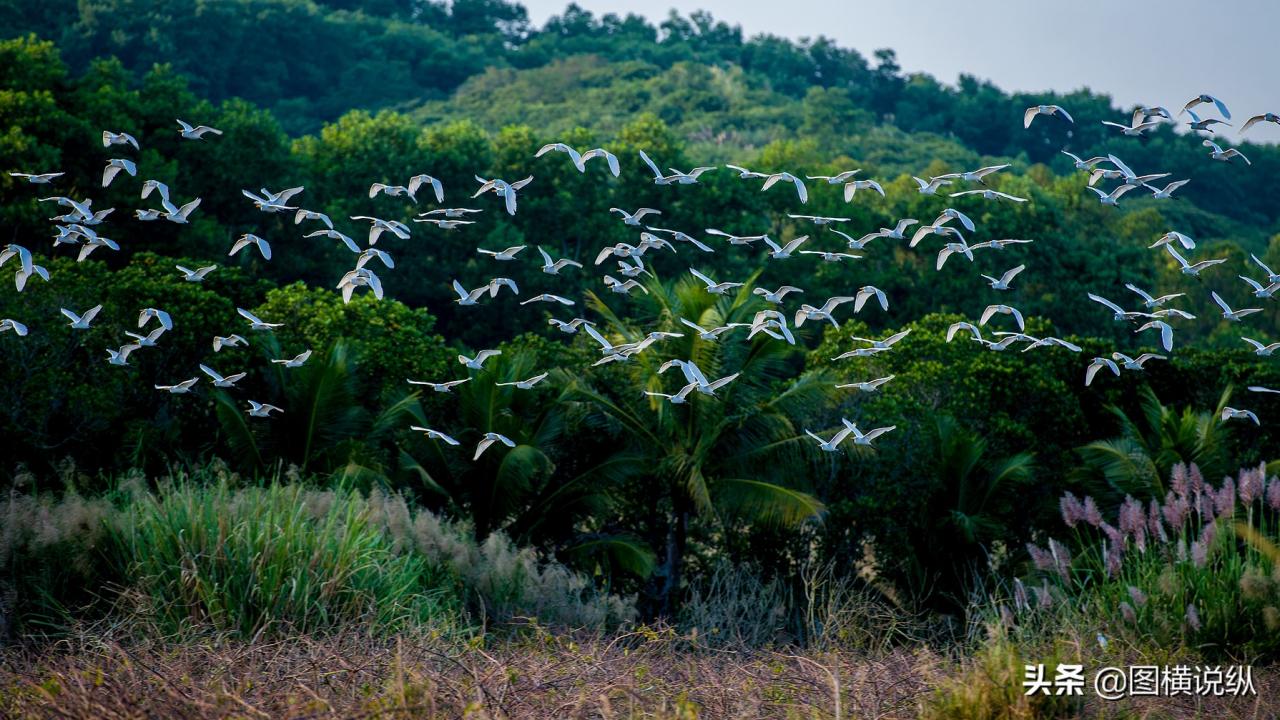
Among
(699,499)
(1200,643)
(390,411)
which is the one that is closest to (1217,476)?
(699,499)

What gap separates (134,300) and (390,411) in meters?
4.20

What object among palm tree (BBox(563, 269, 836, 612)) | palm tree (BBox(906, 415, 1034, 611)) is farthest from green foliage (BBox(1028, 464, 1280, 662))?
palm tree (BBox(906, 415, 1034, 611))

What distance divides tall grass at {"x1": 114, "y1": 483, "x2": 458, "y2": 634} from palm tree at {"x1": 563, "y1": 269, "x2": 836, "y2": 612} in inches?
249

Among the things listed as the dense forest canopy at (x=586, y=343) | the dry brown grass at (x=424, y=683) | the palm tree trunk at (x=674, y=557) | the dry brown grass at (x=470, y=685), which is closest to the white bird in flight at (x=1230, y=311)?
the dry brown grass at (x=470, y=685)

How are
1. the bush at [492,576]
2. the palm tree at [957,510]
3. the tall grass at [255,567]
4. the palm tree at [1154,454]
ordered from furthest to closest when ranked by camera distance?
1. the palm tree at [957,510]
2. the palm tree at [1154,454]
3. the bush at [492,576]
4. the tall grass at [255,567]

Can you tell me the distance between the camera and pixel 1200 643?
35.5 ft

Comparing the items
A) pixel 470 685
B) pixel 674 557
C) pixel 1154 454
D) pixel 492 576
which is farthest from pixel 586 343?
pixel 470 685

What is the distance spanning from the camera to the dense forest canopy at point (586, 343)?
1788cm

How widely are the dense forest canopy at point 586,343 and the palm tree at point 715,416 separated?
0.05 metres

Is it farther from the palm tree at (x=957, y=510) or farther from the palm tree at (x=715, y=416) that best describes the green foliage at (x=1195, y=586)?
the palm tree at (x=957, y=510)

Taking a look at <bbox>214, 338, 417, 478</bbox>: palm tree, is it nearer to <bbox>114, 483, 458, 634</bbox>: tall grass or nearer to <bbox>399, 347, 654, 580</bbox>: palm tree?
<bbox>399, 347, 654, 580</bbox>: palm tree

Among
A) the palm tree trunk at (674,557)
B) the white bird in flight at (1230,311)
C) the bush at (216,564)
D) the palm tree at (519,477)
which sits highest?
the white bird in flight at (1230,311)

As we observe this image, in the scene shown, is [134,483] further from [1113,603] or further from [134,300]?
[1113,603]

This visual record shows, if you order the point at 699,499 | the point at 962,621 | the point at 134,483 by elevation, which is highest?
the point at 134,483
